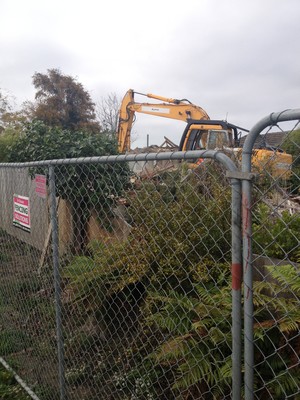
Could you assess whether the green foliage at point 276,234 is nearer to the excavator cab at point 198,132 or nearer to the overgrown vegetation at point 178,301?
the overgrown vegetation at point 178,301

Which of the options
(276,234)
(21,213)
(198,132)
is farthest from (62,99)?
(276,234)

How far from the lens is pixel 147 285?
3295 millimetres

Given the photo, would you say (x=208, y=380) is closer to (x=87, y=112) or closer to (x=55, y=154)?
(x=55, y=154)

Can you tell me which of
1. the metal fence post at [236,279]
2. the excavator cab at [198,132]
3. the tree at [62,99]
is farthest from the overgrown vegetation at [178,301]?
the tree at [62,99]

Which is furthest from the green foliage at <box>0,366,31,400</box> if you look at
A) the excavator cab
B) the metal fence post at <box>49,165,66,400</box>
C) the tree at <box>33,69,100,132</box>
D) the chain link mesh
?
the tree at <box>33,69,100,132</box>

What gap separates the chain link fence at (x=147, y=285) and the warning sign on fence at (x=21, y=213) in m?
0.02

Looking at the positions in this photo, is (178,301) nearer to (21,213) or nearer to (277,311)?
(277,311)

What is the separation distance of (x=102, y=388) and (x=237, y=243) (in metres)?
2.15

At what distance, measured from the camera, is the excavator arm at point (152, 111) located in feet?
49.4

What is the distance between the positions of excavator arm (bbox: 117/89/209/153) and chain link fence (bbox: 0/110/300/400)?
1126 cm

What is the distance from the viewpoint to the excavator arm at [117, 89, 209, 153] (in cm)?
1505

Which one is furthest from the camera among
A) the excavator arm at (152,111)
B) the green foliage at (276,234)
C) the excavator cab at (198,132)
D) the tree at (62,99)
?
the tree at (62,99)

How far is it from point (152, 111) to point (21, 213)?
1237 centimetres

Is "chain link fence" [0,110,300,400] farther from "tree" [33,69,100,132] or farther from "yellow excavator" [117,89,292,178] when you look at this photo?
"tree" [33,69,100,132]
